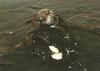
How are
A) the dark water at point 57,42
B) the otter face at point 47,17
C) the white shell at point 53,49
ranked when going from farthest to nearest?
the otter face at point 47,17 < the white shell at point 53,49 < the dark water at point 57,42

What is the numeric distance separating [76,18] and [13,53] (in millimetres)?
2396

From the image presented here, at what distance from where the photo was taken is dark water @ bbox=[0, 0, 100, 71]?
225 inches

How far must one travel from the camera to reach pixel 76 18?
759cm

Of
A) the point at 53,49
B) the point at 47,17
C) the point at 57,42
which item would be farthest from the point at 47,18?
the point at 53,49

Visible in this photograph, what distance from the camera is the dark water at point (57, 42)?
18.7 feet

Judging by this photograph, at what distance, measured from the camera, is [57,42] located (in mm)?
6281

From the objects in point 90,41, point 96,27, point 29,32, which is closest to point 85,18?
point 96,27

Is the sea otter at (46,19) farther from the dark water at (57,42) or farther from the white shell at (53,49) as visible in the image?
the white shell at (53,49)

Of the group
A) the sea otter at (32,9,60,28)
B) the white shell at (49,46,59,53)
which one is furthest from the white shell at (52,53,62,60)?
the sea otter at (32,9,60,28)

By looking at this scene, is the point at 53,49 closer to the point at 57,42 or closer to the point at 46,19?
the point at 57,42

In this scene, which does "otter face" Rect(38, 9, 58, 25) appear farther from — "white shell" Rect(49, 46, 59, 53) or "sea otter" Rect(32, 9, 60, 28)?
"white shell" Rect(49, 46, 59, 53)

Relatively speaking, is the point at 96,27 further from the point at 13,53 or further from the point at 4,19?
the point at 4,19

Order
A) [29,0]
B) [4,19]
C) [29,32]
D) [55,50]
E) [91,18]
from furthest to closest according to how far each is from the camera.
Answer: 1. [29,0]
2. [4,19]
3. [91,18]
4. [29,32]
5. [55,50]

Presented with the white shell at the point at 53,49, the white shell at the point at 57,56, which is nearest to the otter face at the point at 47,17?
the white shell at the point at 53,49
